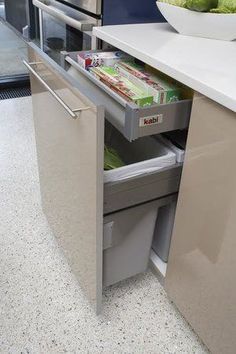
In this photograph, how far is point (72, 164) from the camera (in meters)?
0.96

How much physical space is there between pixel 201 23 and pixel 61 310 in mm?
1003

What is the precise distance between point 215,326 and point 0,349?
0.63 m

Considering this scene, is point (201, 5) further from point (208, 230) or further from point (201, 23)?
point (208, 230)

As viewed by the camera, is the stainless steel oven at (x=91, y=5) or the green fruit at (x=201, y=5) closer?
the green fruit at (x=201, y=5)

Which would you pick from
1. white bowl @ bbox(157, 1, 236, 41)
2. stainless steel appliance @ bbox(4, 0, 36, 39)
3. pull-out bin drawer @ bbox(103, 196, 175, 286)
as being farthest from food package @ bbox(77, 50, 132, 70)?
stainless steel appliance @ bbox(4, 0, 36, 39)

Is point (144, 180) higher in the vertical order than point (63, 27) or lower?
lower

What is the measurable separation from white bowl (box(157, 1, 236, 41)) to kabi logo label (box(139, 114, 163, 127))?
1.28 feet

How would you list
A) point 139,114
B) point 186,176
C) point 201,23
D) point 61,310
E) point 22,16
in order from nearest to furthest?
point 139,114 → point 186,176 → point 201,23 → point 61,310 → point 22,16

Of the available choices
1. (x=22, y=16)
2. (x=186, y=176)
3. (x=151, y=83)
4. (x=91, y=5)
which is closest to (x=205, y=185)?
(x=186, y=176)

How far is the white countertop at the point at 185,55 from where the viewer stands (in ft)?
2.35

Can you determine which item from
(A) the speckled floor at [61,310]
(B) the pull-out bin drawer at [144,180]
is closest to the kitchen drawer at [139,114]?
(B) the pull-out bin drawer at [144,180]

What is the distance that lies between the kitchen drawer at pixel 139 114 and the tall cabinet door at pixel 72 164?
69mm

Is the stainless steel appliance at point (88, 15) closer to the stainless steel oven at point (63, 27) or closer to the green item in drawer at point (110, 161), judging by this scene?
the stainless steel oven at point (63, 27)

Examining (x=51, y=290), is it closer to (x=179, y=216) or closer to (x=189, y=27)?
(x=179, y=216)
